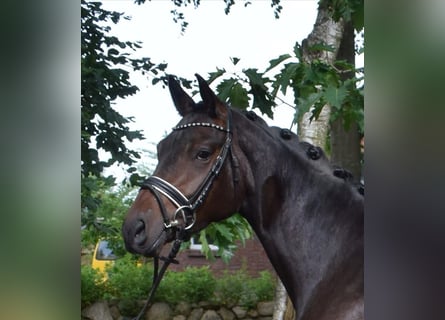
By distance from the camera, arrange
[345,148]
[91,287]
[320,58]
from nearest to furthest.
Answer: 1. [320,58]
2. [345,148]
3. [91,287]

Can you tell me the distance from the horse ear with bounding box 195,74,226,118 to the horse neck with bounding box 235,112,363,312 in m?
0.12

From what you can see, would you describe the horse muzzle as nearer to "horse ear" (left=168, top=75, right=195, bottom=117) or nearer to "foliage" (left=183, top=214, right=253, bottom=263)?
"horse ear" (left=168, top=75, right=195, bottom=117)

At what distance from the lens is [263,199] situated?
227 cm

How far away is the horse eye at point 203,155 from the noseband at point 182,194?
0.12ft

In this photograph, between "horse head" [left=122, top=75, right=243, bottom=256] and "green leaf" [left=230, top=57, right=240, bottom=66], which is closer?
"horse head" [left=122, top=75, right=243, bottom=256]

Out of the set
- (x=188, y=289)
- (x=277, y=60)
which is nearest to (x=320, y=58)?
(x=277, y=60)

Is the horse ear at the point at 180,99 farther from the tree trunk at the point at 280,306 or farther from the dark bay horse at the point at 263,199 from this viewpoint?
the tree trunk at the point at 280,306

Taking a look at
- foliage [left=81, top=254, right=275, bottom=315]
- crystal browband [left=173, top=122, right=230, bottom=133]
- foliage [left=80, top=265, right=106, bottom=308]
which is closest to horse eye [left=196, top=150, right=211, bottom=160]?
crystal browband [left=173, top=122, right=230, bottom=133]

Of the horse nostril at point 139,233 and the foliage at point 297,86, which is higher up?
the foliage at point 297,86

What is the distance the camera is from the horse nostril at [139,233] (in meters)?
2.11

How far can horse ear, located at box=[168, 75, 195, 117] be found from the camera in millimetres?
2389

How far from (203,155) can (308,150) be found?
421mm

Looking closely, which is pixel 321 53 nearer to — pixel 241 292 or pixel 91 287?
pixel 241 292

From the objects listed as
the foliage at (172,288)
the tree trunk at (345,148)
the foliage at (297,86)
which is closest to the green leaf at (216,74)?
the foliage at (297,86)
